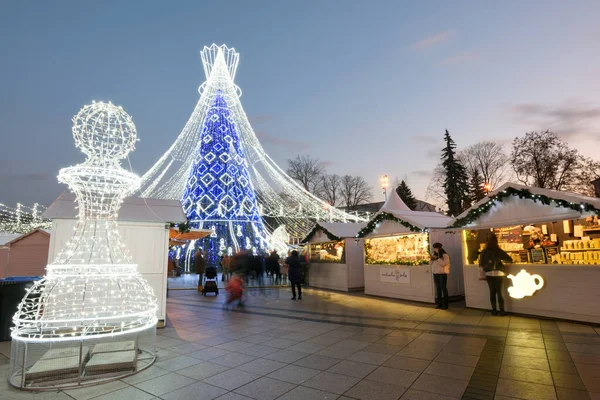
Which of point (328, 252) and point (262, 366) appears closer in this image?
point (262, 366)

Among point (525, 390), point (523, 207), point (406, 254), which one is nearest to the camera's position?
point (525, 390)

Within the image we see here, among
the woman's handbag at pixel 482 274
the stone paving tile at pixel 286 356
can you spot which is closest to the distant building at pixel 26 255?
the stone paving tile at pixel 286 356

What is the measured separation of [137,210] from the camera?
7.09 metres

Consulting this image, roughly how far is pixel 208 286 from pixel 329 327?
6753 millimetres

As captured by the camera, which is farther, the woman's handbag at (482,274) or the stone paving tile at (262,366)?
the woman's handbag at (482,274)

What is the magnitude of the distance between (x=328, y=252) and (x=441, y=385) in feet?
35.3

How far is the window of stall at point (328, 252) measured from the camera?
13641mm

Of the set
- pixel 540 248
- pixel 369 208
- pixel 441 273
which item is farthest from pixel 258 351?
pixel 369 208

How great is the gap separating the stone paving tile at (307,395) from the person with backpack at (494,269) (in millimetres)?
5834

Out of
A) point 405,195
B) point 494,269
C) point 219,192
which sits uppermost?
point 405,195

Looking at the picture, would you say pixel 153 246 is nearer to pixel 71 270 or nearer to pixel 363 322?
pixel 71 270

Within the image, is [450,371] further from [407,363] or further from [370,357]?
[370,357]

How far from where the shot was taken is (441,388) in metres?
3.62

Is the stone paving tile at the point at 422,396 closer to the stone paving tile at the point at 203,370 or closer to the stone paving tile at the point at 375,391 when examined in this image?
the stone paving tile at the point at 375,391
